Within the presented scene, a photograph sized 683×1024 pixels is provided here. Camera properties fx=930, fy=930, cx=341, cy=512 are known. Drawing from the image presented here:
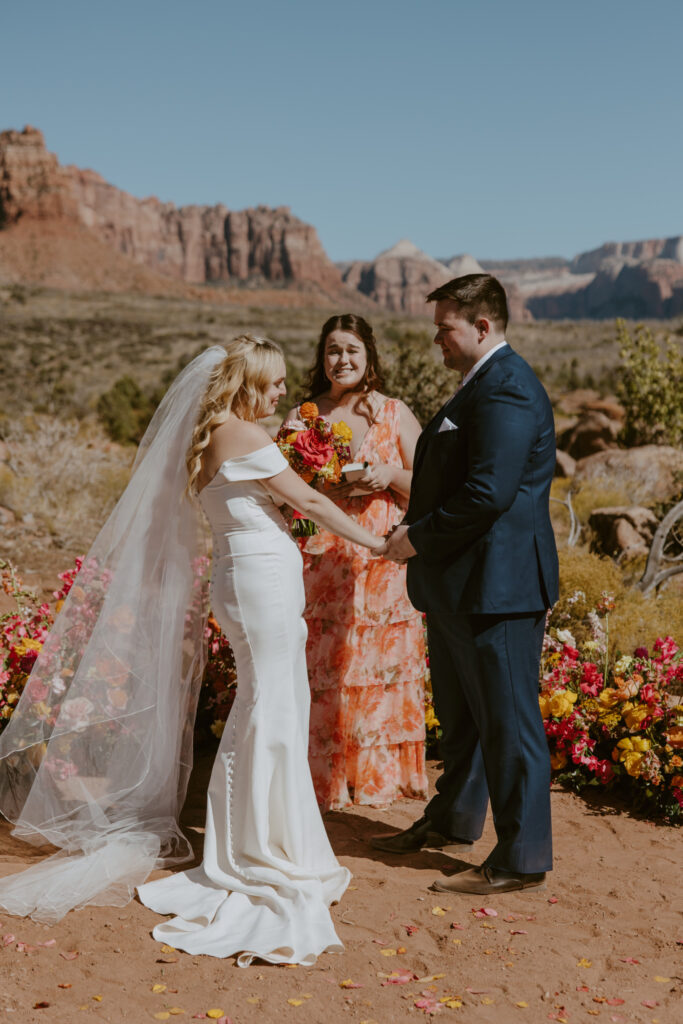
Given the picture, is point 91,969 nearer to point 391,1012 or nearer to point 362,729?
point 391,1012

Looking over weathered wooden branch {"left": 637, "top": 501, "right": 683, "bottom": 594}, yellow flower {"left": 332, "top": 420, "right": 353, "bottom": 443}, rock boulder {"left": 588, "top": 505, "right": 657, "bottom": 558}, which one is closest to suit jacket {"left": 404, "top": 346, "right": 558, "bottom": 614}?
yellow flower {"left": 332, "top": 420, "right": 353, "bottom": 443}

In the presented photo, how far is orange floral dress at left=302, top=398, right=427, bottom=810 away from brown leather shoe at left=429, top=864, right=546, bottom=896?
1059 mm

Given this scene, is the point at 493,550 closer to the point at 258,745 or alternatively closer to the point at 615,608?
the point at 258,745

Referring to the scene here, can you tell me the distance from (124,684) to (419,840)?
1512 mm

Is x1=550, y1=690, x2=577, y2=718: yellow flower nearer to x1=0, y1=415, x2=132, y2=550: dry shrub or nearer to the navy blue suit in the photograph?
the navy blue suit

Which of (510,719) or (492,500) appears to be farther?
(510,719)

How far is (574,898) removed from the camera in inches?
149

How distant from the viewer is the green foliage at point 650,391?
13812 millimetres

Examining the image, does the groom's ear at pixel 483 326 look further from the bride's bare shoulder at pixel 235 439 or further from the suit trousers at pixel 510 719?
the suit trousers at pixel 510 719

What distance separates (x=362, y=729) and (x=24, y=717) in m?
1.69

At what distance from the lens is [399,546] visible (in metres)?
3.82

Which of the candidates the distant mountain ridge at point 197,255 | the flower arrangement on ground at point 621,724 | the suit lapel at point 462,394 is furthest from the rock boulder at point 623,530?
the distant mountain ridge at point 197,255

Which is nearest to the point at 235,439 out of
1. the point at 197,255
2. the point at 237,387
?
the point at 237,387

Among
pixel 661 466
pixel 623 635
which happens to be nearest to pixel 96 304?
pixel 661 466
